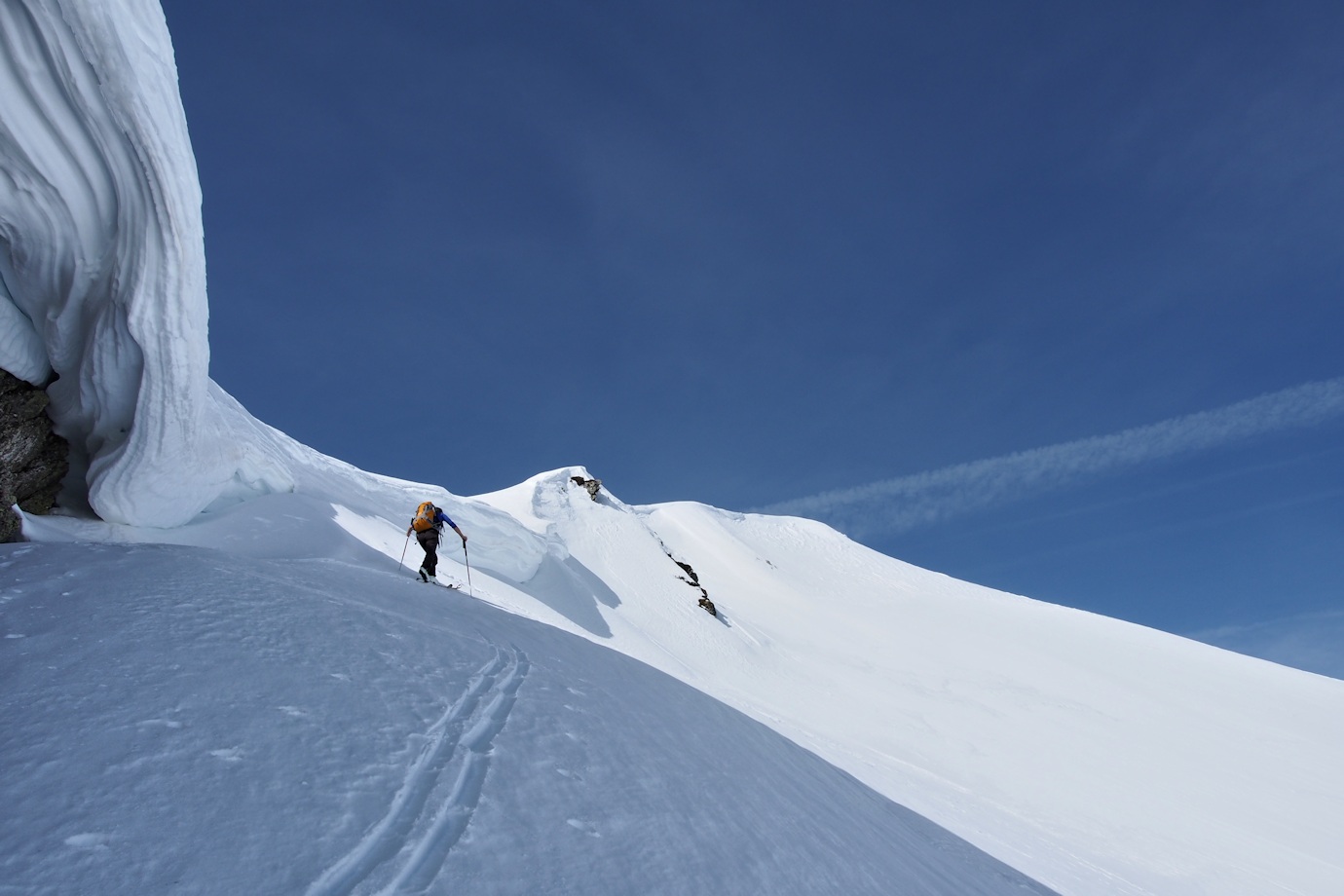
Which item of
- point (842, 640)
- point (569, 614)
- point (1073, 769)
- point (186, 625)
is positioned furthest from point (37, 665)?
point (842, 640)

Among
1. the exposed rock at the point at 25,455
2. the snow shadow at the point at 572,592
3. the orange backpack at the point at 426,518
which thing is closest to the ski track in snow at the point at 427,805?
the exposed rock at the point at 25,455

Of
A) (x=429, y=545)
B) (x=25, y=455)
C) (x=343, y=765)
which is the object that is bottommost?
(x=343, y=765)

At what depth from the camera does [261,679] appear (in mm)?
4055

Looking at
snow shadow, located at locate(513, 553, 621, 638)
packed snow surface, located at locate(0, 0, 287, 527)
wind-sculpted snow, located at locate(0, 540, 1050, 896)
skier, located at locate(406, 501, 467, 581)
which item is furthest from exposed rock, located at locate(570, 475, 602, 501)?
wind-sculpted snow, located at locate(0, 540, 1050, 896)

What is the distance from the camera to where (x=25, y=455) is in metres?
7.18

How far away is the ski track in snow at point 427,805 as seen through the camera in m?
2.74

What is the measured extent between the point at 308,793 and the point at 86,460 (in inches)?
273

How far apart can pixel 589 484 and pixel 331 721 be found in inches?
969

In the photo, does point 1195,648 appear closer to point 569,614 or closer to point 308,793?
point 569,614

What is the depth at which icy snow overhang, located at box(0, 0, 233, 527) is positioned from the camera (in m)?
5.57

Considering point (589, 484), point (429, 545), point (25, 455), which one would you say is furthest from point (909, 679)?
point (25, 455)

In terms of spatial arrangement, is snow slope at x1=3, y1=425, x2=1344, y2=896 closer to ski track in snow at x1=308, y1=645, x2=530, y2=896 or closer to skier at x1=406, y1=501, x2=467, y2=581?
ski track in snow at x1=308, y1=645, x2=530, y2=896

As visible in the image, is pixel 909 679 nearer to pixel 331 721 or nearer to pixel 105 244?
pixel 331 721

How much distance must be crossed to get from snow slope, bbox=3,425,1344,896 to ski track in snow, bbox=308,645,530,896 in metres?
0.13
